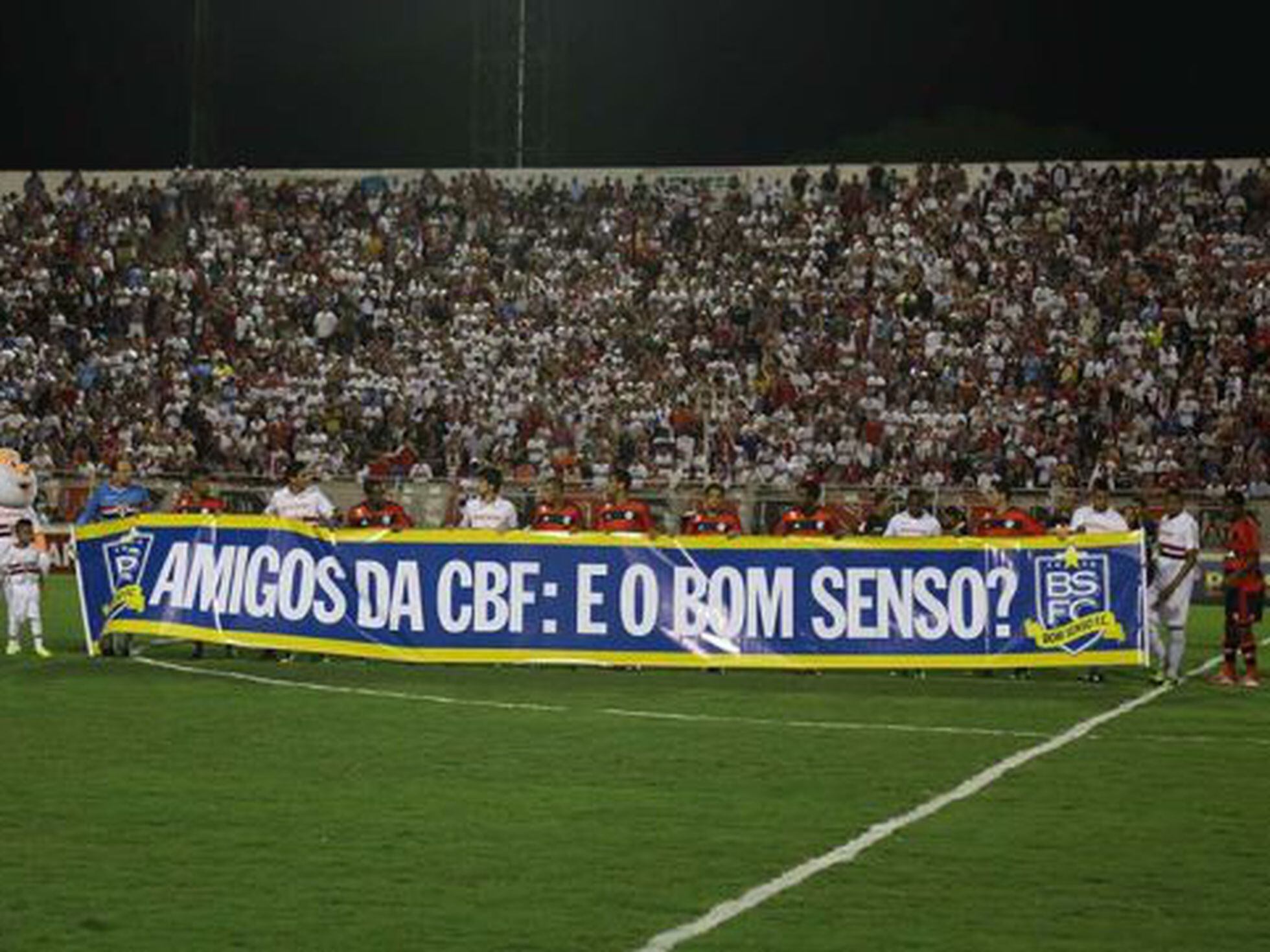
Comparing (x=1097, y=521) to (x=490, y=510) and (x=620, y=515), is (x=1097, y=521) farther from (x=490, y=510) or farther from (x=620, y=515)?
(x=490, y=510)

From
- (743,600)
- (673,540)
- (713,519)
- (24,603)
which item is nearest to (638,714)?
(743,600)

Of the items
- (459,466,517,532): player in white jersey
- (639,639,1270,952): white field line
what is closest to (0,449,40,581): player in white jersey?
(459,466,517,532): player in white jersey

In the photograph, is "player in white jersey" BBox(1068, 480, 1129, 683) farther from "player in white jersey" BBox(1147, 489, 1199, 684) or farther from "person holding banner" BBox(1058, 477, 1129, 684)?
"player in white jersey" BBox(1147, 489, 1199, 684)

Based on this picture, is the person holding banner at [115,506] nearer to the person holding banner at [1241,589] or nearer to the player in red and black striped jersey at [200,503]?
the player in red and black striped jersey at [200,503]

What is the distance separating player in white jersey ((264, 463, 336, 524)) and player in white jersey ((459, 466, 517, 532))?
134 centimetres

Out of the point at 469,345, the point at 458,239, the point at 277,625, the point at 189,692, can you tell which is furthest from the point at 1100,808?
the point at 458,239

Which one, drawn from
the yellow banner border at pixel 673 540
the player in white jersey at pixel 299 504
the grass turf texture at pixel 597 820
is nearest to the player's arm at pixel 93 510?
the player in white jersey at pixel 299 504

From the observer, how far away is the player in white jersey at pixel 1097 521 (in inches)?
777

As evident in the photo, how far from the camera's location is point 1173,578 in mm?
19109

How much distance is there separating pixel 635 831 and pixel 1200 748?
5.30 meters

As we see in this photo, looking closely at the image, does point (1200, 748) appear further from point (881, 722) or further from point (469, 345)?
point (469, 345)

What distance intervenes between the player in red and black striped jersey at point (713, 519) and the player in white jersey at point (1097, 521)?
116 inches

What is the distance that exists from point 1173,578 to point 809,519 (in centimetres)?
323

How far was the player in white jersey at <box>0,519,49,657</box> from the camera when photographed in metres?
20.7
